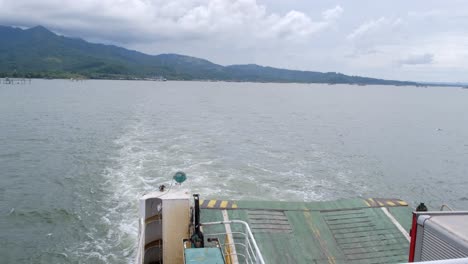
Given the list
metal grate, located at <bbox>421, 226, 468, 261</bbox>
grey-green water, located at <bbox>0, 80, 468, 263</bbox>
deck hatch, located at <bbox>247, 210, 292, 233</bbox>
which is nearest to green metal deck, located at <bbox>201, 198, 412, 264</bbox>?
deck hatch, located at <bbox>247, 210, 292, 233</bbox>

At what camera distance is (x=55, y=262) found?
1208cm

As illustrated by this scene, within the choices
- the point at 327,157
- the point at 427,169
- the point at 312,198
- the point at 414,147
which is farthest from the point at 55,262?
the point at 414,147

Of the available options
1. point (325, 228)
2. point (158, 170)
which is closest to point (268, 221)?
point (325, 228)

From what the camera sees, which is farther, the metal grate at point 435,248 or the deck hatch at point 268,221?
the deck hatch at point 268,221

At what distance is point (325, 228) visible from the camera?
10844mm

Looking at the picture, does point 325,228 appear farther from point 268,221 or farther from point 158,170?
Result: point 158,170

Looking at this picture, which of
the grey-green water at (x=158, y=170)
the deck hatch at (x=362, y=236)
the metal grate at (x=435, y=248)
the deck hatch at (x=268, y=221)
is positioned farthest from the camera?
the grey-green water at (x=158, y=170)

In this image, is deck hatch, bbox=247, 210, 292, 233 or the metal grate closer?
the metal grate

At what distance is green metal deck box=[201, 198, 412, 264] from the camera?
955 cm

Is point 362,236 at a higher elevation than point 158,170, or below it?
higher

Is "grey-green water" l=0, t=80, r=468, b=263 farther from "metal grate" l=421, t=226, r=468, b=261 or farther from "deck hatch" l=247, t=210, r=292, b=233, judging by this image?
"metal grate" l=421, t=226, r=468, b=261

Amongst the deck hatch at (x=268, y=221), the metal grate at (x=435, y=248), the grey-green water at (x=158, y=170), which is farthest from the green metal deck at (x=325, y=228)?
the grey-green water at (x=158, y=170)

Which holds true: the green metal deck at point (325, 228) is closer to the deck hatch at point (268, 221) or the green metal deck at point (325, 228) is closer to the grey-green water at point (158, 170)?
the deck hatch at point (268, 221)

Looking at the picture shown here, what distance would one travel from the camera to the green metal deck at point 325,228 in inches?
376
